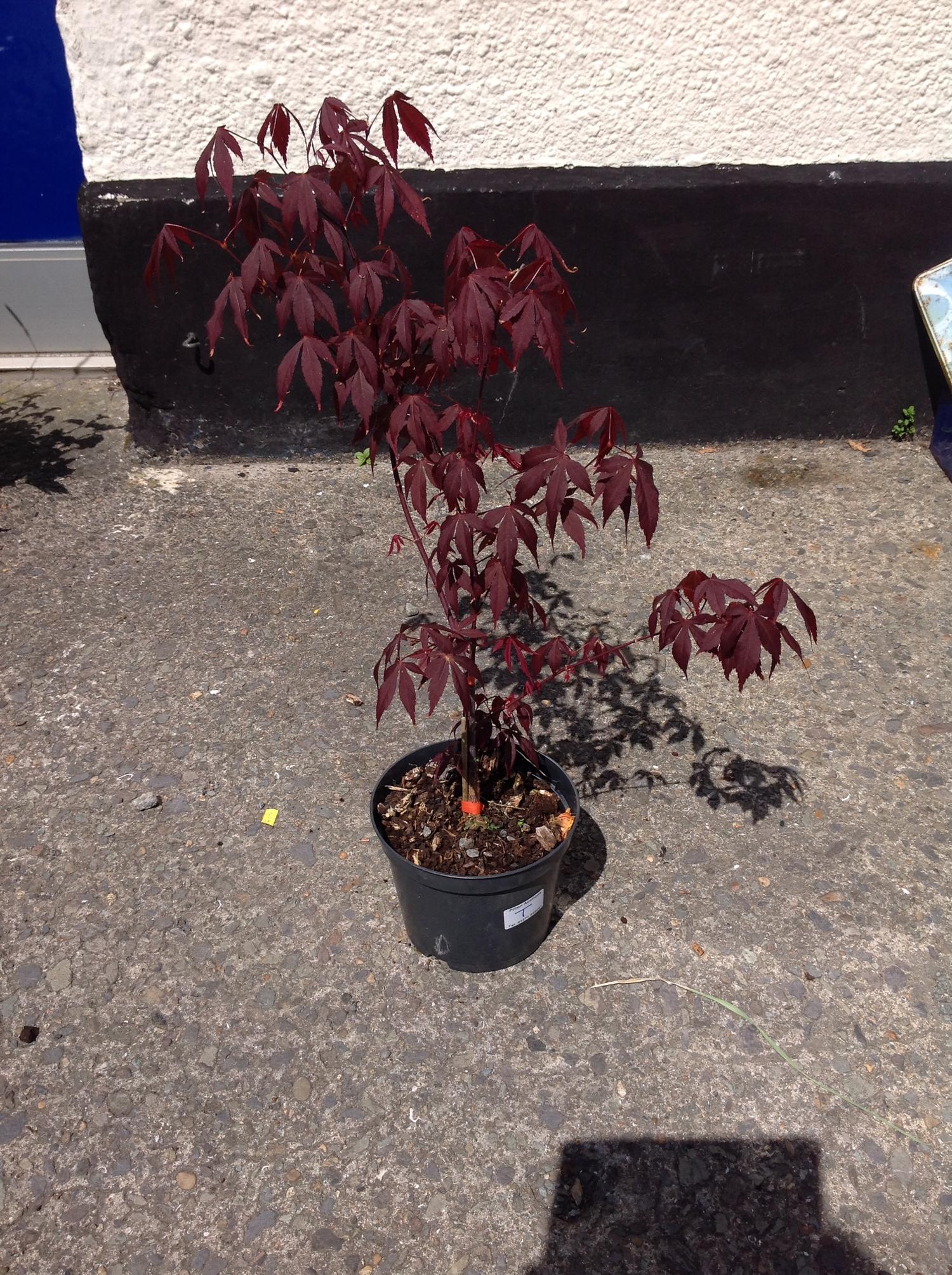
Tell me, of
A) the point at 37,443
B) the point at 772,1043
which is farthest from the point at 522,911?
the point at 37,443

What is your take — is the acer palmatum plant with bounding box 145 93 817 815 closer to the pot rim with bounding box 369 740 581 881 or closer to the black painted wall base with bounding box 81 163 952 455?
the pot rim with bounding box 369 740 581 881

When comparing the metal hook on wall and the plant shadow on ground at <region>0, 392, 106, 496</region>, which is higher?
the metal hook on wall

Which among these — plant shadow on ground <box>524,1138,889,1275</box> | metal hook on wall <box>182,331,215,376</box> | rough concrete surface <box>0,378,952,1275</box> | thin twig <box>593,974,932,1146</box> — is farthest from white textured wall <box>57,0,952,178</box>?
plant shadow on ground <box>524,1138,889,1275</box>

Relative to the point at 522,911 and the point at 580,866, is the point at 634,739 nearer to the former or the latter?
the point at 580,866

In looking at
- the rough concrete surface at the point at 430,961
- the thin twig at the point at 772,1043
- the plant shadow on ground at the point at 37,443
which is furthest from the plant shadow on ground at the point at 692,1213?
the plant shadow on ground at the point at 37,443

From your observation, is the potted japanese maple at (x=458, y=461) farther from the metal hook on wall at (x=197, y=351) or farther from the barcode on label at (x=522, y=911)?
the metal hook on wall at (x=197, y=351)

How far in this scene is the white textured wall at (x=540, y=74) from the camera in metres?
4.25

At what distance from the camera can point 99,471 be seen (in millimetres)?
5105

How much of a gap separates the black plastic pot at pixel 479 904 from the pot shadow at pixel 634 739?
0.68m

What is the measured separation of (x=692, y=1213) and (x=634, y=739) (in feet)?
5.31

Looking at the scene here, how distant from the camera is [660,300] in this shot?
484cm

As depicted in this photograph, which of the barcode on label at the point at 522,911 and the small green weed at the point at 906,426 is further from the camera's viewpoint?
the small green weed at the point at 906,426

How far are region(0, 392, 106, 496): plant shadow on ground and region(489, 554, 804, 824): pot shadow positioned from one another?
281cm

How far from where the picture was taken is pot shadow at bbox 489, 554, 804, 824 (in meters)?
3.34
